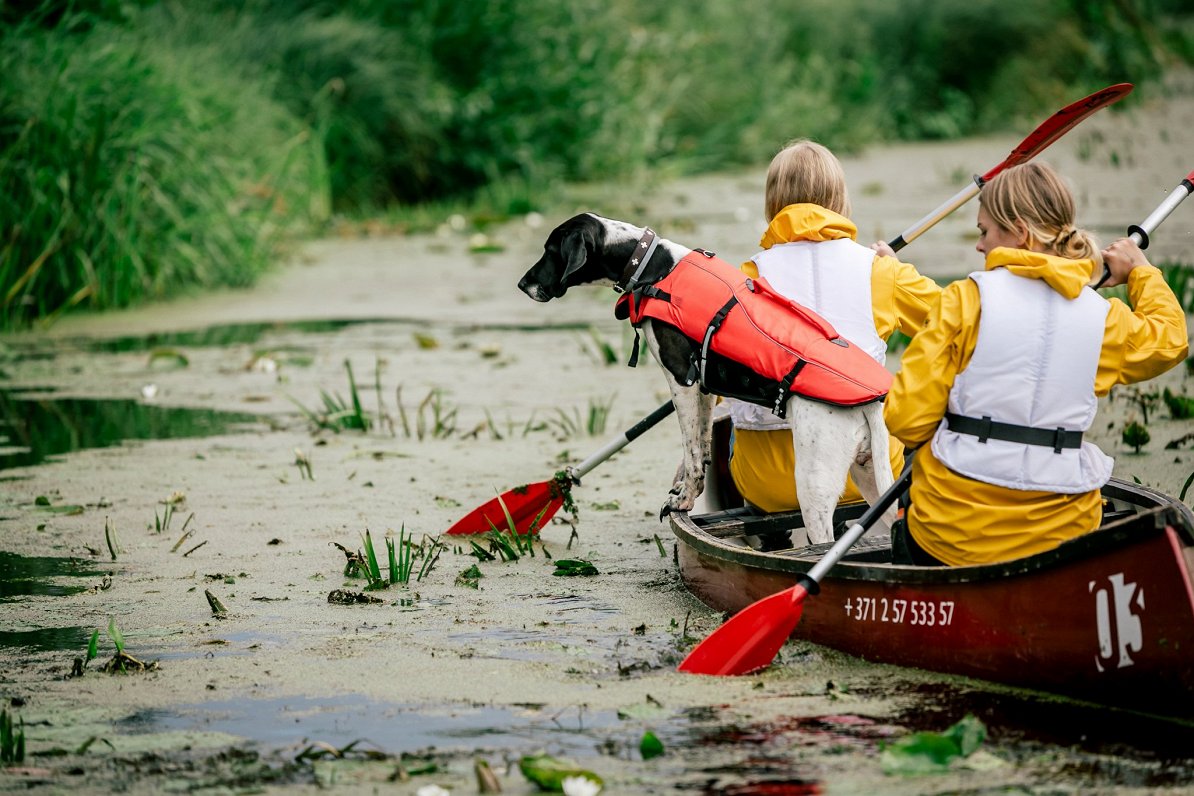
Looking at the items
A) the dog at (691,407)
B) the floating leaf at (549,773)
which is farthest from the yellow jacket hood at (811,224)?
the floating leaf at (549,773)

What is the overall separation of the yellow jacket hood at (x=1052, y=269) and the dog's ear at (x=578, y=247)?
164 centimetres

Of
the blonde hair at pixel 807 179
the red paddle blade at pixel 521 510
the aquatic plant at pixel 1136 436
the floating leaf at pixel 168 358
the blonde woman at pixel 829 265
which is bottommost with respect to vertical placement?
the red paddle blade at pixel 521 510

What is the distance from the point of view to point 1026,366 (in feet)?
12.2

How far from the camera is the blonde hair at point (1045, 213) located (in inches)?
148

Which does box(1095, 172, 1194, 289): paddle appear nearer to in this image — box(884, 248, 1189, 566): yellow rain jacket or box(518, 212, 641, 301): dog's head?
box(884, 248, 1189, 566): yellow rain jacket

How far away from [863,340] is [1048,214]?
1086 mm

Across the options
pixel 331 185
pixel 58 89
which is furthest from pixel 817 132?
pixel 58 89

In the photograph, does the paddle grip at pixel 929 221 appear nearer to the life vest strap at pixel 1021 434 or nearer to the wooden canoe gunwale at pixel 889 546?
the wooden canoe gunwale at pixel 889 546

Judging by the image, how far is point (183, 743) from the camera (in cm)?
375

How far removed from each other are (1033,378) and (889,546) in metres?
1.10

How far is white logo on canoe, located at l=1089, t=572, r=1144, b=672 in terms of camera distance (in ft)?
11.4

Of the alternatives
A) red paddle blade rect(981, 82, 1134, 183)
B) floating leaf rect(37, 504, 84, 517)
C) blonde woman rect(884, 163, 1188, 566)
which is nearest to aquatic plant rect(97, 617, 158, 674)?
floating leaf rect(37, 504, 84, 517)

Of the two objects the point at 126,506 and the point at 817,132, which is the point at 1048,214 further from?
the point at 817,132

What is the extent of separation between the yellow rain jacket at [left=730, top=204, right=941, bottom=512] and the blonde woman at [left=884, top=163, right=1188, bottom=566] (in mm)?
856
